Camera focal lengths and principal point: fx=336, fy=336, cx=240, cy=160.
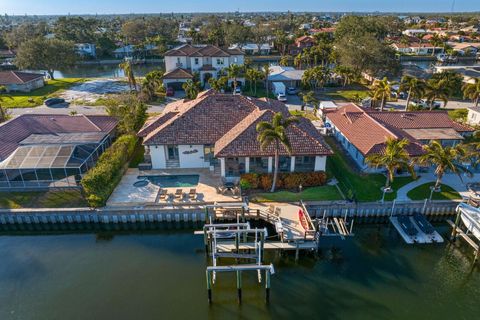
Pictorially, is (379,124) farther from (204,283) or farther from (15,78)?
(15,78)

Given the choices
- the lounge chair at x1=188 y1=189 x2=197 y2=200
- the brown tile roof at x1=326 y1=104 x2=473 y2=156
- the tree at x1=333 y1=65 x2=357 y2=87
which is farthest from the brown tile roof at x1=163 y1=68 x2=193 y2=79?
the lounge chair at x1=188 y1=189 x2=197 y2=200

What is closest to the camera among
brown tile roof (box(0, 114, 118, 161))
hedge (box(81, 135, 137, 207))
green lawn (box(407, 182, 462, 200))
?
hedge (box(81, 135, 137, 207))

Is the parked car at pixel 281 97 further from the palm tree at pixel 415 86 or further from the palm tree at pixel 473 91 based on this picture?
the palm tree at pixel 473 91

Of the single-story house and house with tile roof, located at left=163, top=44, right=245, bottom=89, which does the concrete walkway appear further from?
house with tile roof, located at left=163, top=44, right=245, bottom=89

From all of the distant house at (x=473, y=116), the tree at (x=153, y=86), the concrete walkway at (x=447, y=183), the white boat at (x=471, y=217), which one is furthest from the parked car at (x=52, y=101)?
the distant house at (x=473, y=116)

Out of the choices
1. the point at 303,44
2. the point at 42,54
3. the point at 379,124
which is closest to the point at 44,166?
the point at 379,124

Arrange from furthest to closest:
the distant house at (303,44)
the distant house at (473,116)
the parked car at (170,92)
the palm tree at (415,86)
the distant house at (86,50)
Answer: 1. the distant house at (303,44)
2. the distant house at (86,50)
3. the parked car at (170,92)
4. the palm tree at (415,86)
5. the distant house at (473,116)
